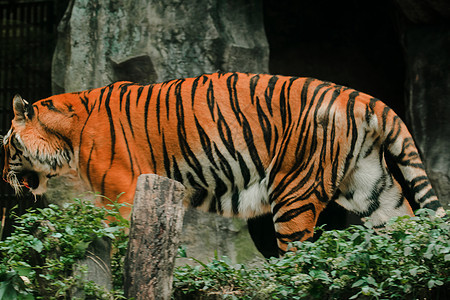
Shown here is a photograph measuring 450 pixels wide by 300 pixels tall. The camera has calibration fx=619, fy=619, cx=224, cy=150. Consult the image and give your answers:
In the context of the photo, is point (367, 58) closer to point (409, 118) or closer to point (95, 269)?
point (409, 118)

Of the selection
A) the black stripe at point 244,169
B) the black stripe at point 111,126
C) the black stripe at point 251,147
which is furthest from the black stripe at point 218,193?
the black stripe at point 111,126

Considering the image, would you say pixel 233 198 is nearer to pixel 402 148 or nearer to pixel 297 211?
pixel 297 211

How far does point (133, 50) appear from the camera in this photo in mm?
6590

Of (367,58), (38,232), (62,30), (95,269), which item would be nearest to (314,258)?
(95,269)

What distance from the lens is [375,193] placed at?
511 centimetres

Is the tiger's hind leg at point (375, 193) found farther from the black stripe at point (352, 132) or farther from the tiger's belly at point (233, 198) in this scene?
the tiger's belly at point (233, 198)

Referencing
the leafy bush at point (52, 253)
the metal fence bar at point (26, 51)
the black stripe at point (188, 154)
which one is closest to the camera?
the leafy bush at point (52, 253)

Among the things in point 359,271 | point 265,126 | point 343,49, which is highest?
point 343,49

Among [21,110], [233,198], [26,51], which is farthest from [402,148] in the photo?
[26,51]

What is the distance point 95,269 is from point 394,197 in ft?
8.66

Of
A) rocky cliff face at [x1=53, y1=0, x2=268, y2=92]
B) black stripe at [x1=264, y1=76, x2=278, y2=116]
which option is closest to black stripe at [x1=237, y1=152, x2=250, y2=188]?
black stripe at [x1=264, y1=76, x2=278, y2=116]

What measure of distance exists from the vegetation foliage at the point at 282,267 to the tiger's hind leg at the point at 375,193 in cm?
127

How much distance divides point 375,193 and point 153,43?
9.52 feet

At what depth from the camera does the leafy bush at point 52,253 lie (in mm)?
3508
